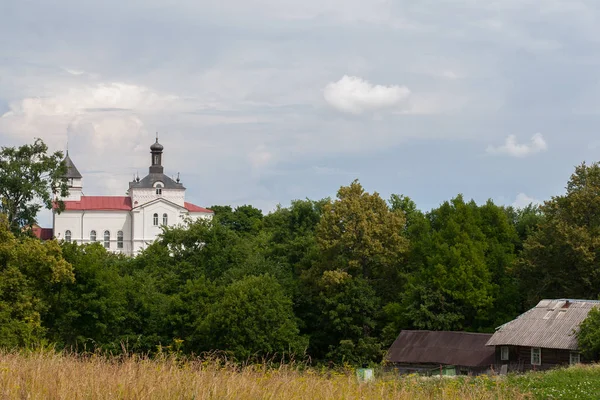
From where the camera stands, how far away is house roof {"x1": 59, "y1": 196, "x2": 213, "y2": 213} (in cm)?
10019

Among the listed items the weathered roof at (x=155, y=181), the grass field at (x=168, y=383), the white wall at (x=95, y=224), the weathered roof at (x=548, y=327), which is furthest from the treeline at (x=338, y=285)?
the weathered roof at (x=155, y=181)

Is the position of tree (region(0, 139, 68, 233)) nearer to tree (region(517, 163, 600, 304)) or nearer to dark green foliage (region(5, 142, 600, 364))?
dark green foliage (region(5, 142, 600, 364))

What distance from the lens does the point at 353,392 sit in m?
8.69

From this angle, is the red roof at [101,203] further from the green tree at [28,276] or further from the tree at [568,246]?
the tree at [568,246]

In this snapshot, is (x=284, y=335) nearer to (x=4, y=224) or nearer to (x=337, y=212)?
(x=337, y=212)

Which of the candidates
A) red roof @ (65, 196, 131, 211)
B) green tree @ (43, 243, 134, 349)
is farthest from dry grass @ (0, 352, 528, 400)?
red roof @ (65, 196, 131, 211)

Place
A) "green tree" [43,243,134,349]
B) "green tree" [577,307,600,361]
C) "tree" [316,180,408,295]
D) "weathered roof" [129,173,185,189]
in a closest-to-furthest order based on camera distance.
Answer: "green tree" [577,307,600,361] < "green tree" [43,243,134,349] < "tree" [316,180,408,295] < "weathered roof" [129,173,185,189]

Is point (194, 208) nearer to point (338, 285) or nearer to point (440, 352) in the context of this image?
point (338, 285)

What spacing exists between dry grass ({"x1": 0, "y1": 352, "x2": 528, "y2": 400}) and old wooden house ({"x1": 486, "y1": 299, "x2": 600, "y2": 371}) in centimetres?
2462

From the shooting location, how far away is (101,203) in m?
102

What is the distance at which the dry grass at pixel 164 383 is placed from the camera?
7754 millimetres

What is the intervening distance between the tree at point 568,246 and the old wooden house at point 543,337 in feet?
12.6

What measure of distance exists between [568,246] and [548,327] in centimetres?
551

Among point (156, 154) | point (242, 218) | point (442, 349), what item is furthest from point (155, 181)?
point (442, 349)
